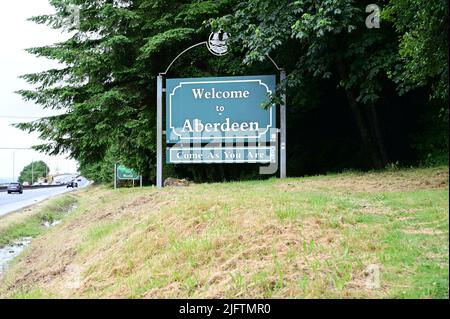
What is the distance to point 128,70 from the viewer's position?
1602cm

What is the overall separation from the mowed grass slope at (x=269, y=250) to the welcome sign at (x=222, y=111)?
3368 millimetres

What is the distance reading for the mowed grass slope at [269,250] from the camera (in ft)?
14.9

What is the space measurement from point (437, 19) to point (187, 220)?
4.89 meters

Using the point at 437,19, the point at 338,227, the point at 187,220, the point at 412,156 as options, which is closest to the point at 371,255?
the point at 338,227

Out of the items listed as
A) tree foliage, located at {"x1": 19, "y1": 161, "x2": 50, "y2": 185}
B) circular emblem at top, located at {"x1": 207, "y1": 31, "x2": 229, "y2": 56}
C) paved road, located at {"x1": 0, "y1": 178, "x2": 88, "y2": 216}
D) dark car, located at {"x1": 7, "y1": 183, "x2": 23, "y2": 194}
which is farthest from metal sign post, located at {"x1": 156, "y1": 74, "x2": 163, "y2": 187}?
tree foliage, located at {"x1": 19, "y1": 161, "x2": 50, "y2": 185}

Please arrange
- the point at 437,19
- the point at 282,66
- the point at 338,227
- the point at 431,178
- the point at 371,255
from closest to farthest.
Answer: the point at 371,255 → the point at 338,227 → the point at 437,19 → the point at 431,178 → the point at 282,66

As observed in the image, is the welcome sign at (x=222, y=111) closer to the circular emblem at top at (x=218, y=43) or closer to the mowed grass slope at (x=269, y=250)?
the circular emblem at top at (x=218, y=43)

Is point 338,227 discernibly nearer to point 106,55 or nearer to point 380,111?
point 380,111

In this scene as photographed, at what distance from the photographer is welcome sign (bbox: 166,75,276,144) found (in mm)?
11773

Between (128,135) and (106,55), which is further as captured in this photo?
(128,135)

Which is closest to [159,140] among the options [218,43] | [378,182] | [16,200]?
[218,43]

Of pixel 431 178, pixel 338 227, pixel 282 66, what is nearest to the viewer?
pixel 338 227

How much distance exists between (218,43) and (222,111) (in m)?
2.93

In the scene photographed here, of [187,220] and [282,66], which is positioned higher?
[282,66]
